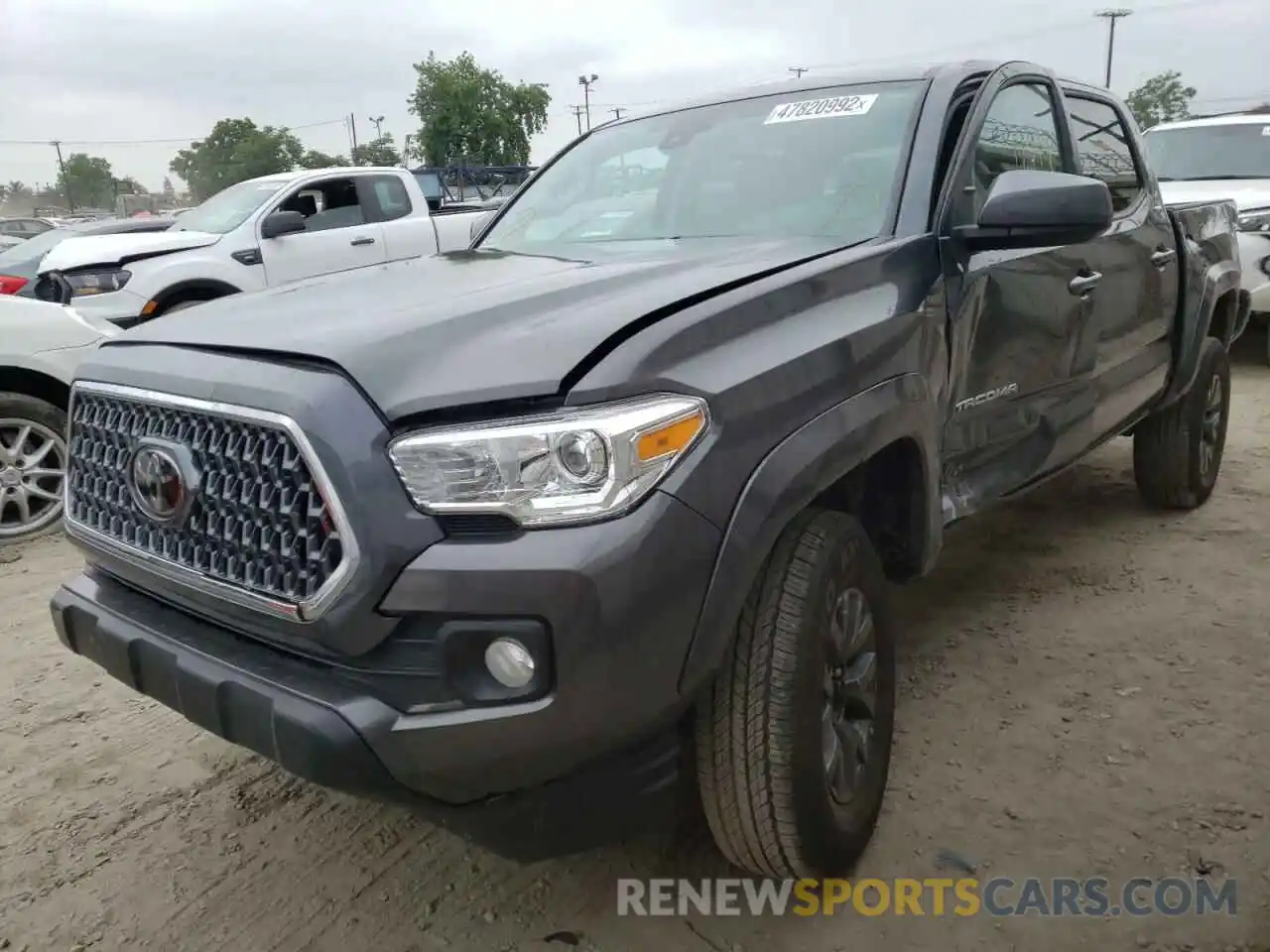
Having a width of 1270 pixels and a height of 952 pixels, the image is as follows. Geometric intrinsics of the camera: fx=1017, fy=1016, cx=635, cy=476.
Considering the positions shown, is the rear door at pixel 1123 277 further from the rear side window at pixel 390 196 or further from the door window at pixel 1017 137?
the rear side window at pixel 390 196

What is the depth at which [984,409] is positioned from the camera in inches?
110

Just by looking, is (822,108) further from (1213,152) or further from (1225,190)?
(1213,152)

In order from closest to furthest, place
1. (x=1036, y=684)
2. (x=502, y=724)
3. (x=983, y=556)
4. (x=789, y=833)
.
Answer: (x=502, y=724) → (x=789, y=833) → (x=1036, y=684) → (x=983, y=556)

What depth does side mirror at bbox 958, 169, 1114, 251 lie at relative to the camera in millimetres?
2389

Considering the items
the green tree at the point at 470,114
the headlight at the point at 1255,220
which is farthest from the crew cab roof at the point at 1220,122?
the green tree at the point at 470,114

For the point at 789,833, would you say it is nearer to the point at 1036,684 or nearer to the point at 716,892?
the point at 716,892

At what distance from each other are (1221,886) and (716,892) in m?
1.10

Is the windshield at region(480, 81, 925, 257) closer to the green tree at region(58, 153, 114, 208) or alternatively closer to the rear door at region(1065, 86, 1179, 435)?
the rear door at region(1065, 86, 1179, 435)

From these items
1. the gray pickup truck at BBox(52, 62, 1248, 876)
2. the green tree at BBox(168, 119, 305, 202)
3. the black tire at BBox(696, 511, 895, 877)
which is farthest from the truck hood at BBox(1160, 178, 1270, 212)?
the green tree at BBox(168, 119, 305, 202)

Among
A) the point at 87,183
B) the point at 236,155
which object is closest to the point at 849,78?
the point at 236,155

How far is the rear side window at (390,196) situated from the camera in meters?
9.01

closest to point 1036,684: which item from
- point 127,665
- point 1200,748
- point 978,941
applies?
point 1200,748

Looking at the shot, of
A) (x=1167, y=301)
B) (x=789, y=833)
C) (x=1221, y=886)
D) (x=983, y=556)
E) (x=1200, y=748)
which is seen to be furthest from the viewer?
(x=983, y=556)

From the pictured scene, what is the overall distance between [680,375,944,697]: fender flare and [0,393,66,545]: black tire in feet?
13.1
